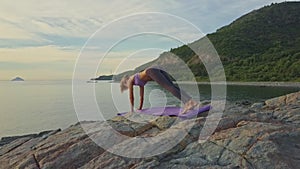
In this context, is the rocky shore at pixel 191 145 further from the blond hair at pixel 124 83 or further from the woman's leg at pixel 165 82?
the blond hair at pixel 124 83

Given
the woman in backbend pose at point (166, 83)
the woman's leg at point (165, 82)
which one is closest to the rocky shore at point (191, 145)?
the woman in backbend pose at point (166, 83)

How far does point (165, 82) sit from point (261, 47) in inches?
5929

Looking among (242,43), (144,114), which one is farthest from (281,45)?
(144,114)

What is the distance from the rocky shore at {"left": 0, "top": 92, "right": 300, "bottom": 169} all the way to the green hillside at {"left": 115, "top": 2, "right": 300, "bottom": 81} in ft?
311

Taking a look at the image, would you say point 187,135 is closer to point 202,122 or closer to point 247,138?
point 202,122

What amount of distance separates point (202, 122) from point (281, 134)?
216 centimetres

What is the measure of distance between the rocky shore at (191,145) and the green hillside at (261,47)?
94.7 metres

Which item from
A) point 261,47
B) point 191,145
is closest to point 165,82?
point 191,145

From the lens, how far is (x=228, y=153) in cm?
773

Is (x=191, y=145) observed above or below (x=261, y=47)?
below

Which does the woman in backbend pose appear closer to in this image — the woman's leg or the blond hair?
the woman's leg

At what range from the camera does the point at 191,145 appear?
8453mm

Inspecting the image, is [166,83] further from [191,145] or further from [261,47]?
[261,47]

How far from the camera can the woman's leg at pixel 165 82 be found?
11609mm
